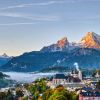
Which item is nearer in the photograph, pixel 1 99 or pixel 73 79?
pixel 1 99

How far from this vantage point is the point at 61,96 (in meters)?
85.1

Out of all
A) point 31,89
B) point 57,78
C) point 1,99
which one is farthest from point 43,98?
point 57,78

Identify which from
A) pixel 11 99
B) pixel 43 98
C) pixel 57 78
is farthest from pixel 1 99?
pixel 57 78

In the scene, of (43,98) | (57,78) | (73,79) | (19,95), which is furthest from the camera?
(57,78)

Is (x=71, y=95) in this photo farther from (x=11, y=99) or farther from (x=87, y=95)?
(x=11, y=99)

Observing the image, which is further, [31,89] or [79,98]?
[31,89]

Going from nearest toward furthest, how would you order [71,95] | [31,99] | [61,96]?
1. [61,96]
2. [71,95]
3. [31,99]

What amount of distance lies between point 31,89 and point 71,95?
4377 centimetres

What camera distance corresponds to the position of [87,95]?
92250 mm

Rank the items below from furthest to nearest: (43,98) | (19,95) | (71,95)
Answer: (19,95) → (43,98) → (71,95)

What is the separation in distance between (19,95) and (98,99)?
44438 millimetres

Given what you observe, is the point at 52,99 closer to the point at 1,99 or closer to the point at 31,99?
the point at 31,99

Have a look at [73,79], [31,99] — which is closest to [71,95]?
[31,99]

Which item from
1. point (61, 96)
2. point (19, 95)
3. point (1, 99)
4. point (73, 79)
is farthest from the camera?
point (73, 79)
